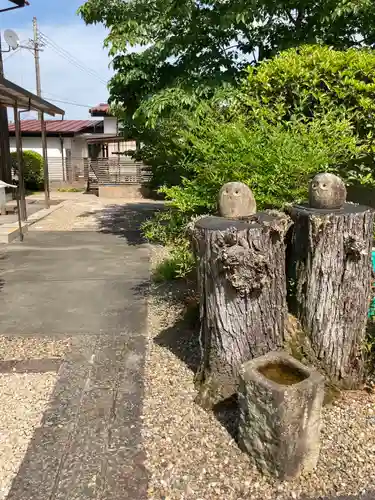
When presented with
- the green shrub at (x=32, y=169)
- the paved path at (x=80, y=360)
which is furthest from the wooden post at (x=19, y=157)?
the green shrub at (x=32, y=169)

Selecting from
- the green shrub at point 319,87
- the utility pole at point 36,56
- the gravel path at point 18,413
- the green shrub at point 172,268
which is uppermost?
the utility pole at point 36,56

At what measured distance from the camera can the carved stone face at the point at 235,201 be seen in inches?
111

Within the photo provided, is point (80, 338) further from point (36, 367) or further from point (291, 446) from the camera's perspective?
point (291, 446)

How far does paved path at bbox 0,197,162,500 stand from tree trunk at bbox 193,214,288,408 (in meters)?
0.61

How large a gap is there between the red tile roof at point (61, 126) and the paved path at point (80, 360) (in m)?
17.0

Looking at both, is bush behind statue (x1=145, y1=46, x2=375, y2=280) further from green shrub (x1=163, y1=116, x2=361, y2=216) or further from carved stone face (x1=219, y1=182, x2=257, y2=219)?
carved stone face (x1=219, y1=182, x2=257, y2=219)

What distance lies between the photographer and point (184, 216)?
15.1 feet

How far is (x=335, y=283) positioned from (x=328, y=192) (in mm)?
590

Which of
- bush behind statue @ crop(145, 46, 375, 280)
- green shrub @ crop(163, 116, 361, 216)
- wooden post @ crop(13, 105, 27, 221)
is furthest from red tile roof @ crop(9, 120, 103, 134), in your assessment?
green shrub @ crop(163, 116, 361, 216)

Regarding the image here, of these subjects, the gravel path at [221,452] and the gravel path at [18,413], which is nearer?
the gravel path at [221,452]

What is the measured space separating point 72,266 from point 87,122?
21.1 metres

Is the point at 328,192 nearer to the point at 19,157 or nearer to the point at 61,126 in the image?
the point at 19,157

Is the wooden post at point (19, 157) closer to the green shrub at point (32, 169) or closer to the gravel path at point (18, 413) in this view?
the gravel path at point (18, 413)

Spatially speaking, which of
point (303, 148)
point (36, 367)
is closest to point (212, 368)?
point (36, 367)
